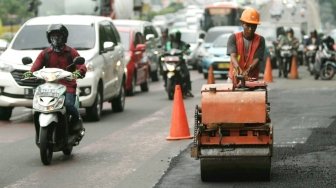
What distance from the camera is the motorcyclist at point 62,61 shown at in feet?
42.8

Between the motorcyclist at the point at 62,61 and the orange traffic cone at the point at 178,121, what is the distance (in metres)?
2.01

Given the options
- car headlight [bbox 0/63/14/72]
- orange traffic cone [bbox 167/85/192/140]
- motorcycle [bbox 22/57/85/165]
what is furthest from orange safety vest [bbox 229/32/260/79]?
car headlight [bbox 0/63/14/72]

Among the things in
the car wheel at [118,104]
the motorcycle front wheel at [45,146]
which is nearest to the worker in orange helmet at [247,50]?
the motorcycle front wheel at [45,146]

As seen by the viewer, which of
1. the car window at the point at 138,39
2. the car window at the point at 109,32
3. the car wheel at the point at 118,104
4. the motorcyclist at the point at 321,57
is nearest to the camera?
the car window at the point at 109,32

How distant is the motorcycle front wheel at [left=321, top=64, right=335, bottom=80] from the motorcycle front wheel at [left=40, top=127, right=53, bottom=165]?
21905 mm

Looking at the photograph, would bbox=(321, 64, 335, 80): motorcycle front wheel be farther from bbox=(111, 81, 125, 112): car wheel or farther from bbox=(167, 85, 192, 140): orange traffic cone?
bbox=(167, 85, 192, 140): orange traffic cone

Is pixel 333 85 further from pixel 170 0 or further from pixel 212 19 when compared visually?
pixel 170 0

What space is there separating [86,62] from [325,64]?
54.9 ft

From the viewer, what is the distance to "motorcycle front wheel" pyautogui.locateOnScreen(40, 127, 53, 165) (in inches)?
476

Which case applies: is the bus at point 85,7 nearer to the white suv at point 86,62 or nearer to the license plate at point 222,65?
the license plate at point 222,65

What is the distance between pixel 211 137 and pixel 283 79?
23469mm

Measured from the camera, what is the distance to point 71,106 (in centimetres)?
1302

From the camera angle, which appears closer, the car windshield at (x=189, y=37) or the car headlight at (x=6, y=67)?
the car headlight at (x=6, y=67)

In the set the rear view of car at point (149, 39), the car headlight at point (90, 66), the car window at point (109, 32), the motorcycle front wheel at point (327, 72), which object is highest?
the car window at point (109, 32)
